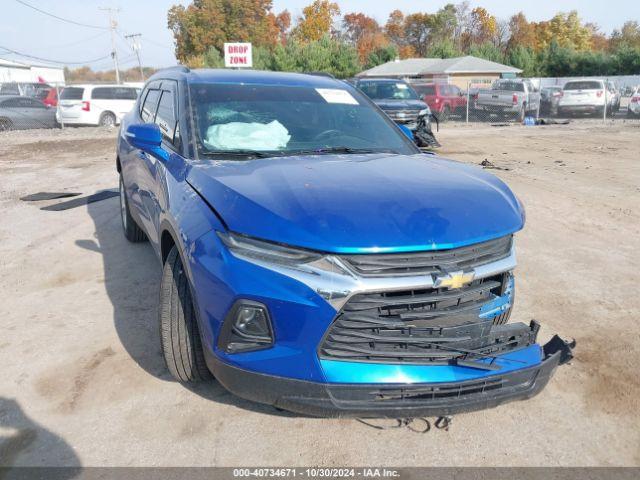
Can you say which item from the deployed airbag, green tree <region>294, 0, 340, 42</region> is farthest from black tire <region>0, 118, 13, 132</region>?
green tree <region>294, 0, 340, 42</region>

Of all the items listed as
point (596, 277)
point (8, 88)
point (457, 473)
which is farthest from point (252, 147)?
point (8, 88)

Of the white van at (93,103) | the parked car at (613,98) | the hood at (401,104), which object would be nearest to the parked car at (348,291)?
the hood at (401,104)

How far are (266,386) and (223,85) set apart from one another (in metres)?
2.35

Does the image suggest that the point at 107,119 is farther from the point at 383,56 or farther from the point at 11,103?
the point at 383,56

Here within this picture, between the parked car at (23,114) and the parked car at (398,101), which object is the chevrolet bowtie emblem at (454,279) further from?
the parked car at (23,114)

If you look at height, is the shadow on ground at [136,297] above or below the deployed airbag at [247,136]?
below

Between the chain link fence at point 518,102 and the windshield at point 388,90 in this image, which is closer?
the windshield at point 388,90

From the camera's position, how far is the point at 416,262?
7.75 feet

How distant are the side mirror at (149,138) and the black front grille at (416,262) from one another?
174cm

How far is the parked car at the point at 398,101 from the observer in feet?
46.9

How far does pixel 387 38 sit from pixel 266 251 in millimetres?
87975

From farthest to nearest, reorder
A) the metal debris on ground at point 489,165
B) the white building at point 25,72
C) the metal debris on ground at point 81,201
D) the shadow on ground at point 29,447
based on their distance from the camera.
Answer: the white building at point 25,72
the metal debris on ground at point 489,165
the metal debris on ground at point 81,201
the shadow on ground at point 29,447

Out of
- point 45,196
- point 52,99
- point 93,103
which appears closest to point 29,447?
point 45,196

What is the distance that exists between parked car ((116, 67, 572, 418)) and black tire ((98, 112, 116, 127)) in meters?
18.9
